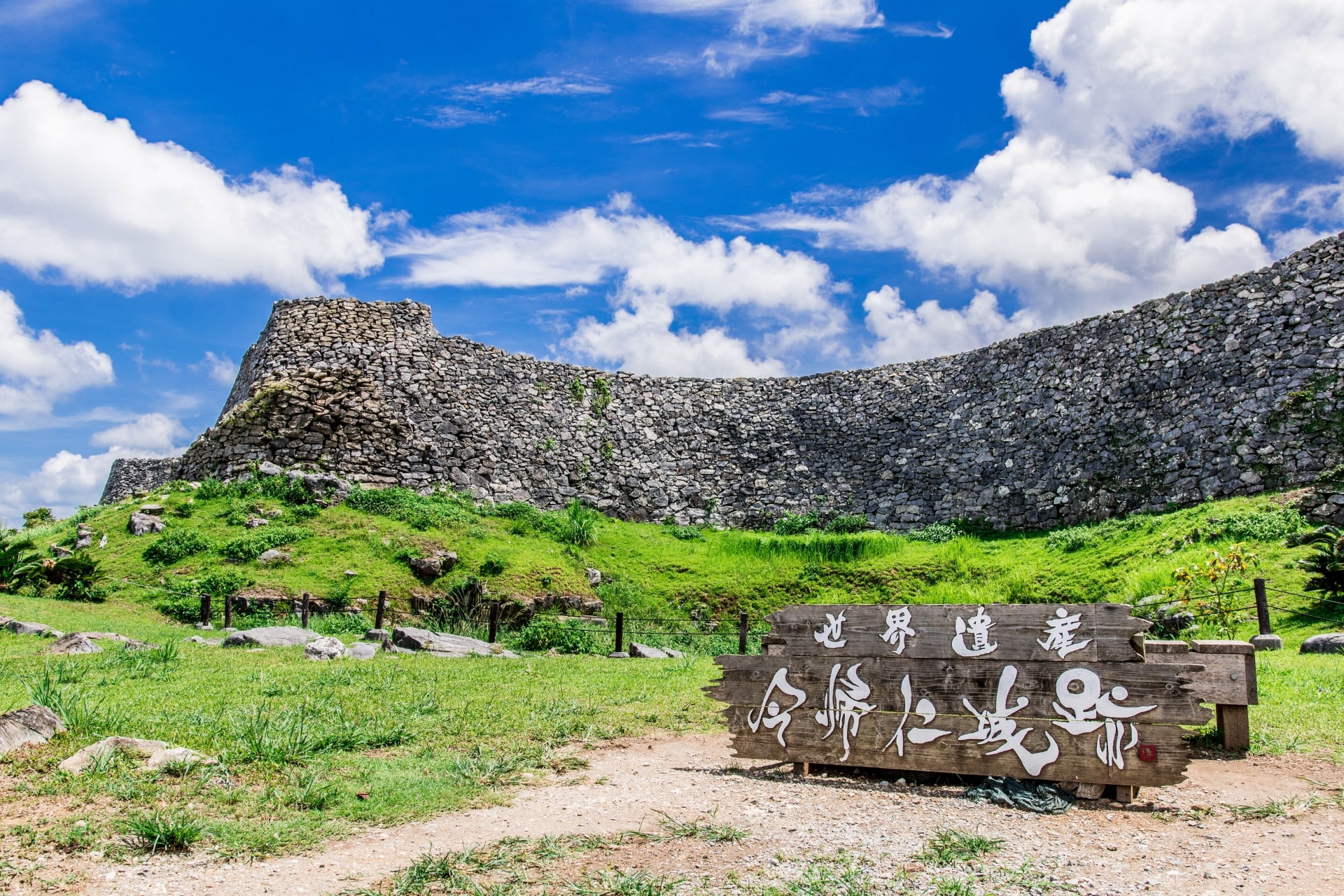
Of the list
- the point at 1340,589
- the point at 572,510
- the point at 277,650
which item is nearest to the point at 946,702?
Result: the point at 277,650

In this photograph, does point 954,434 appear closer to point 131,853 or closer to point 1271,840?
point 1271,840

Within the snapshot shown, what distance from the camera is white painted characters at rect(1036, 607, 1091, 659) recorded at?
5.29 metres

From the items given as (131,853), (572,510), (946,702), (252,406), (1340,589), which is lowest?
(131,853)

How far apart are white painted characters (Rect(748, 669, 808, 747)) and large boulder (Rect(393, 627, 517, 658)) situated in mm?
6948

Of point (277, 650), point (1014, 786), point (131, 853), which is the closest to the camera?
point (131, 853)

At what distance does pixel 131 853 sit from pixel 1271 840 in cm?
581

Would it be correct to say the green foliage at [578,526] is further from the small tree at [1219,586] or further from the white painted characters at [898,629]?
the white painted characters at [898,629]

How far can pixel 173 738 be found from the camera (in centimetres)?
592

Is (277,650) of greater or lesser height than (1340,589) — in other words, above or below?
below

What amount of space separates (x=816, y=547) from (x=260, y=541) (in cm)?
1311

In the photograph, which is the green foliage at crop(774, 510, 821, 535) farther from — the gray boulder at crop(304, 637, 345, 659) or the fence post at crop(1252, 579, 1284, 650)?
the gray boulder at crop(304, 637, 345, 659)

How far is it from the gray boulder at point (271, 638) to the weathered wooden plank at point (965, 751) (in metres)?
8.41

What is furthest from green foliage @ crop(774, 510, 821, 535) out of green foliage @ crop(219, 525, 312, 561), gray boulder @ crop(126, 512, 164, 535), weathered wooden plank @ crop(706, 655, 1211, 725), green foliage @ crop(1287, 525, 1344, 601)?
weathered wooden plank @ crop(706, 655, 1211, 725)

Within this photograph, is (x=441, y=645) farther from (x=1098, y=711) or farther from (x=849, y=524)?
(x=849, y=524)
